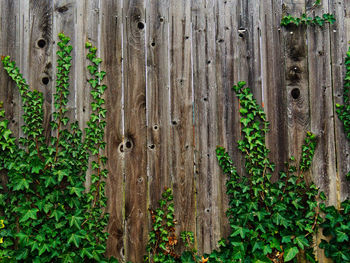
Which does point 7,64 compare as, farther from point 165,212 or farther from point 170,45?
point 165,212

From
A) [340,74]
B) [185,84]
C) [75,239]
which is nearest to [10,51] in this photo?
[185,84]

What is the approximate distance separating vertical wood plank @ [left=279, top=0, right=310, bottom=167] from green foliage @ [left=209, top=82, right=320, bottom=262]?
88 millimetres

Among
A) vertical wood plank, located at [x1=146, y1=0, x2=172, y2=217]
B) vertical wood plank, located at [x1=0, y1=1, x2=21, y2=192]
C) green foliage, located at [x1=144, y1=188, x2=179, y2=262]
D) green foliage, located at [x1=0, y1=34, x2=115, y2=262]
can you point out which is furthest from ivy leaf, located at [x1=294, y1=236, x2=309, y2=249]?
vertical wood plank, located at [x1=0, y1=1, x2=21, y2=192]

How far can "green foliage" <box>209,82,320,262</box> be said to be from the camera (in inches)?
96.9

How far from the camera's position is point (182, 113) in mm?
2617

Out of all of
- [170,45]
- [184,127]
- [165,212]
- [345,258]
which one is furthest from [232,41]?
[345,258]

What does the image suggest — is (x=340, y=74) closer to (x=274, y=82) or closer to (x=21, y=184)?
(x=274, y=82)

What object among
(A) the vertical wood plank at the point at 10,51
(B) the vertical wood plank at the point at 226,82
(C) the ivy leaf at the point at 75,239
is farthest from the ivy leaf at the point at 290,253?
(A) the vertical wood plank at the point at 10,51

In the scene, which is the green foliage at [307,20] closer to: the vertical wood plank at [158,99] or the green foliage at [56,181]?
the vertical wood plank at [158,99]

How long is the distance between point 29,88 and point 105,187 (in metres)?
1.01

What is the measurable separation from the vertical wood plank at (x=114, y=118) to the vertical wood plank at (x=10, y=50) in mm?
711

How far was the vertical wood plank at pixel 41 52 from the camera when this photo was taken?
8.66 ft

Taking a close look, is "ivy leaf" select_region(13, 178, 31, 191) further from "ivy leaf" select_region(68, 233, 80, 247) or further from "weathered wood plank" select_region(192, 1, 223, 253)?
"weathered wood plank" select_region(192, 1, 223, 253)

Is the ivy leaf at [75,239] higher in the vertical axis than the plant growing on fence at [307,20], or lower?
lower
